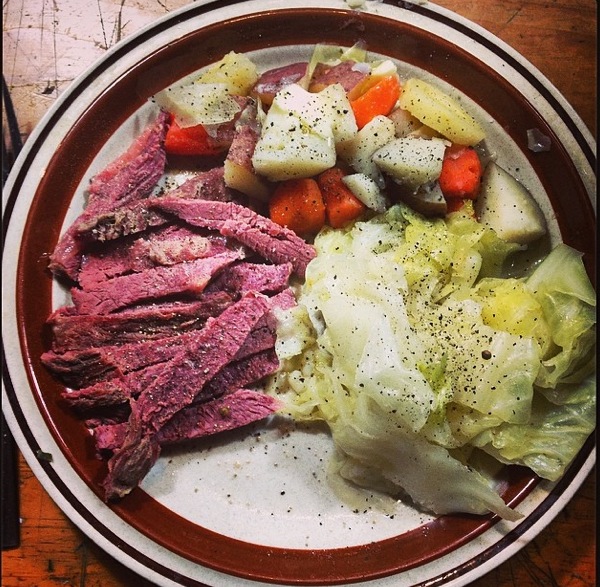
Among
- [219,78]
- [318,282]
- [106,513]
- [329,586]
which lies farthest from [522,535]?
[219,78]

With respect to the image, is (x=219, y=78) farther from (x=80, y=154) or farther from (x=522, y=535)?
(x=522, y=535)

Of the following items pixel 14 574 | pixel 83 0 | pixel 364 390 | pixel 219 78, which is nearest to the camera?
pixel 364 390

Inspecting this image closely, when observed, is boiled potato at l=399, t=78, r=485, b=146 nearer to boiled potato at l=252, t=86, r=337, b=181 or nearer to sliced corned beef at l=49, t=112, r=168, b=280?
boiled potato at l=252, t=86, r=337, b=181

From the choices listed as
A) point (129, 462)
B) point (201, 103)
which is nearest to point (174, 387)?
point (129, 462)

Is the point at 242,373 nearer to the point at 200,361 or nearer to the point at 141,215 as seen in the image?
the point at 200,361

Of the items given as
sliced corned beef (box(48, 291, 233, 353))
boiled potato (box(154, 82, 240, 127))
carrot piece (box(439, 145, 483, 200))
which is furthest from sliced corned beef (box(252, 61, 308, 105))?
sliced corned beef (box(48, 291, 233, 353))

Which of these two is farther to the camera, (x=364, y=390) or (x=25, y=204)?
(x=25, y=204)

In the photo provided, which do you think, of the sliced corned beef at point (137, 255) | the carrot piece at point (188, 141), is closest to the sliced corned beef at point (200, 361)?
the sliced corned beef at point (137, 255)
